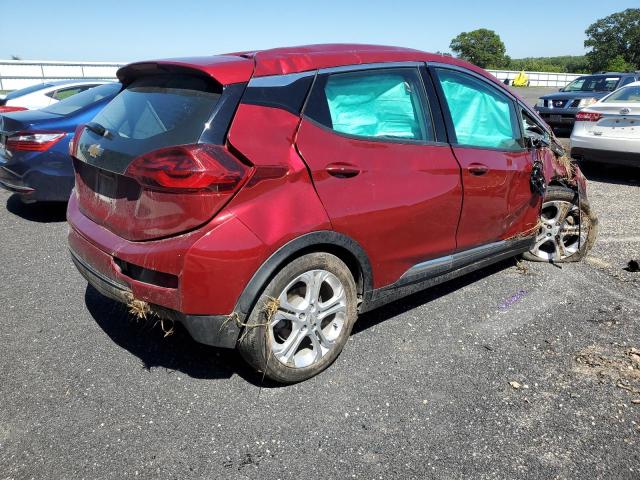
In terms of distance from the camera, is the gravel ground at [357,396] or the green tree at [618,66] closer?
the gravel ground at [357,396]

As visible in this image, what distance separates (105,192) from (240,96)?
0.96m

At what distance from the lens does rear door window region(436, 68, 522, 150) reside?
3.45 meters

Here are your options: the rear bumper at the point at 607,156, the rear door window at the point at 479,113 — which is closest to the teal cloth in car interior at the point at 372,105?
the rear door window at the point at 479,113

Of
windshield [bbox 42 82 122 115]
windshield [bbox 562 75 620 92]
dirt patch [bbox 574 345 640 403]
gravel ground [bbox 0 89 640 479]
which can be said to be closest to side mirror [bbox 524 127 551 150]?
gravel ground [bbox 0 89 640 479]

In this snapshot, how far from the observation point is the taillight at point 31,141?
18.2 ft

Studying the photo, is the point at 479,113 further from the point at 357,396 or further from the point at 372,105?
the point at 357,396

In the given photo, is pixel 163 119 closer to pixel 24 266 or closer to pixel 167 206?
pixel 167 206

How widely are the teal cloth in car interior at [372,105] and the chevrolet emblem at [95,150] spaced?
1306 mm

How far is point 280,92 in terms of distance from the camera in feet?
8.61

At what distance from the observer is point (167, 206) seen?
2.44 metres

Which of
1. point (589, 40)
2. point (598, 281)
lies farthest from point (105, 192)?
point (589, 40)

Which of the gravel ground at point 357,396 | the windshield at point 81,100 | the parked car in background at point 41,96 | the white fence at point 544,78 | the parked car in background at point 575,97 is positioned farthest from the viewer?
the white fence at point 544,78

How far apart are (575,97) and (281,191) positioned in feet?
45.0

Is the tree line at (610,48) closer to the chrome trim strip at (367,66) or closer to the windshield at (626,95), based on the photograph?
the windshield at (626,95)
